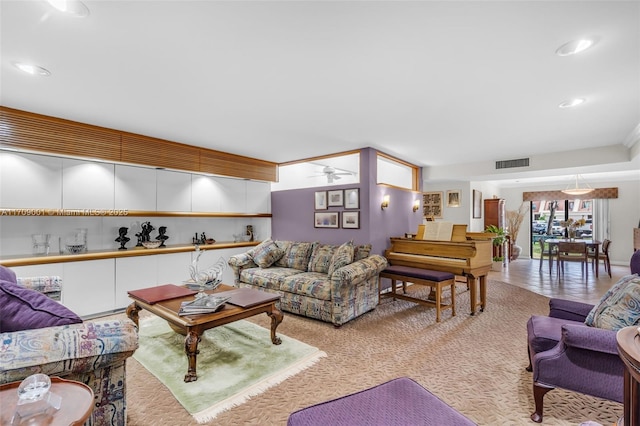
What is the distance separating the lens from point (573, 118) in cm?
354

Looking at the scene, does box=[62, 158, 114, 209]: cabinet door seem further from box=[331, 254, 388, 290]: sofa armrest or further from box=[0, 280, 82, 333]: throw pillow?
box=[331, 254, 388, 290]: sofa armrest

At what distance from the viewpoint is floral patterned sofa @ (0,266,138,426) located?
1.32 m

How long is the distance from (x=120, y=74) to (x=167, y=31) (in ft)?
2.89

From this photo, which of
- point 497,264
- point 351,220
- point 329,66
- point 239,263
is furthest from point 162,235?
point 497,264

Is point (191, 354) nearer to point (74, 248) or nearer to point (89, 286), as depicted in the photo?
point (89, 286)

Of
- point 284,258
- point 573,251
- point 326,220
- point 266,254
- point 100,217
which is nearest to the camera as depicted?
point 100,217

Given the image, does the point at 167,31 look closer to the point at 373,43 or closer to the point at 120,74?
the point at 120,74

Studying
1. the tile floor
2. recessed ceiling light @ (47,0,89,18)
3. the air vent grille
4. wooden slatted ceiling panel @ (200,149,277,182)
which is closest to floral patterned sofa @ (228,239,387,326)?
wooden slatted ceiling panel @ (200,149,277,182)

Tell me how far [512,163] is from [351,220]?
343 cm

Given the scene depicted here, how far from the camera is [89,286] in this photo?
380 cm

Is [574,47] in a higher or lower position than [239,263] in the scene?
higher

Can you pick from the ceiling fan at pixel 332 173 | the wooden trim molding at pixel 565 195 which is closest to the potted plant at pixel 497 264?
the wooden trim molding at pixel 565 195

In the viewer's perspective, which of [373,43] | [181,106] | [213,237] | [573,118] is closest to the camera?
[373,43]

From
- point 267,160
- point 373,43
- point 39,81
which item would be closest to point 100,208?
point 39,81
